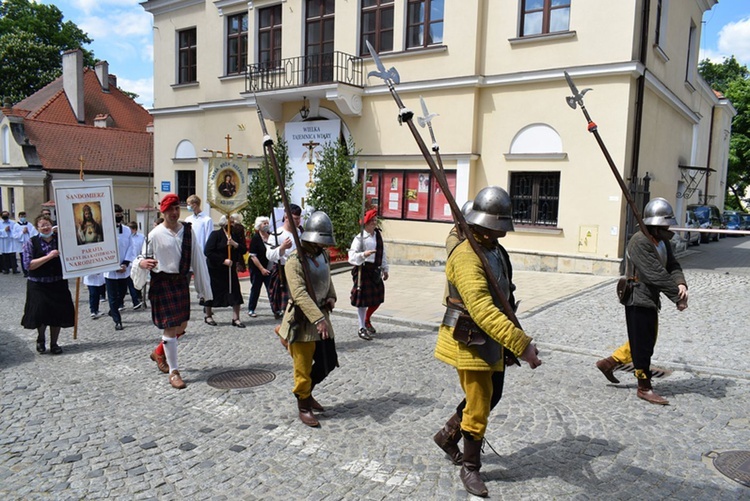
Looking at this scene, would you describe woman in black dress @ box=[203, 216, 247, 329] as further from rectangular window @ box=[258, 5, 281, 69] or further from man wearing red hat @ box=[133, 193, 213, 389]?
rectangular window @ box=[258, 5, 281, 69]

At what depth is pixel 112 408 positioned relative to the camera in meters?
5.13

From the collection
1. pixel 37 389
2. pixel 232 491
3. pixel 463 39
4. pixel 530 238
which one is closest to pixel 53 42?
pixel 463 39

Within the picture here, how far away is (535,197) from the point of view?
14.6m

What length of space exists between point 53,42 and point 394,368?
4522cm

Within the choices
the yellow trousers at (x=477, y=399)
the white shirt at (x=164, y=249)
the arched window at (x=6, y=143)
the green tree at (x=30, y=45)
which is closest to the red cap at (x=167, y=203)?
the white shirt at (x=164, y=249)

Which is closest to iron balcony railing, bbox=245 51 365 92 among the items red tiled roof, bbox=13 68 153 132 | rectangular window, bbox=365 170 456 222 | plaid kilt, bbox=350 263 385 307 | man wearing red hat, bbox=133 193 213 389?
rectangular window, bbox=365 170 456 222

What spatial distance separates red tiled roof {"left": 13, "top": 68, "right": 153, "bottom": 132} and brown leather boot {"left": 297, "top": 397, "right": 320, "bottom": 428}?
33.4 m

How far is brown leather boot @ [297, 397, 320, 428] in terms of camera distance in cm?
475

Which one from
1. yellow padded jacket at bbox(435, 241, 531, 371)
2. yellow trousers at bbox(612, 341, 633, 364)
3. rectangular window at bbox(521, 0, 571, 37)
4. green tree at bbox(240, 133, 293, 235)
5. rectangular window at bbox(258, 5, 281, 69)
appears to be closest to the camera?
yellow padded jacket at bbox(435, 241, 531, 371)

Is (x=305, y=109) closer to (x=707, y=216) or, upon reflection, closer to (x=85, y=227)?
(x=85, y=227)

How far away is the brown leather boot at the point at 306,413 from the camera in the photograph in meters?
4.75

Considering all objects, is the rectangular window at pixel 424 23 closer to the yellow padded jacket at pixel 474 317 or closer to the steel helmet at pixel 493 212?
the steel helmet at pixel 493 212

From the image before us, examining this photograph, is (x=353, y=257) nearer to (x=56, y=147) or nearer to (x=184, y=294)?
(x=184, y=294)

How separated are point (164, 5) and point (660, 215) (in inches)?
862
